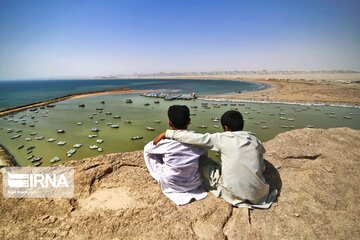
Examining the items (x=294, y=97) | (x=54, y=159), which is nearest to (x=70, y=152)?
(x=54, y=159)

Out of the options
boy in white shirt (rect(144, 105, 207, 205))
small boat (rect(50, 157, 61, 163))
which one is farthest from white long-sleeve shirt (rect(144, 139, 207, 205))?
small boat (rect(50, 157, 61, 163))

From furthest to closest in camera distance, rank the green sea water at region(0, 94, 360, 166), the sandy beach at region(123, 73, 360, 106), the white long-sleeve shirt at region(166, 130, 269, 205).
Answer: the sandy beach at region(123, 73, 360, 106)
the green sea water at region(0, 94, 360, 166)
the white long-sleeve shirt at region(166, 130, 269, 205)

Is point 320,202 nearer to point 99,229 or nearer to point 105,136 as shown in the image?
point 99,229

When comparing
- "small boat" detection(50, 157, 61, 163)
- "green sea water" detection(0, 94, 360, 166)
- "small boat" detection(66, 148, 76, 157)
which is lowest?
"small boat" detection(50, 157, 61, 163)

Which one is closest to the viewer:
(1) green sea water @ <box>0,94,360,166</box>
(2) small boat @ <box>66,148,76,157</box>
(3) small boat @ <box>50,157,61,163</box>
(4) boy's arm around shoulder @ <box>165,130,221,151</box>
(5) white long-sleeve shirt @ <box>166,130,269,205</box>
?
(5) white long-sleeve shirt @ <box>166,130,269,205</box>

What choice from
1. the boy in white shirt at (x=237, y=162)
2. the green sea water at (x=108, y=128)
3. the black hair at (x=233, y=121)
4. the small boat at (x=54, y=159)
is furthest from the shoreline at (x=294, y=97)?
the black hair at (x=233, y=121)

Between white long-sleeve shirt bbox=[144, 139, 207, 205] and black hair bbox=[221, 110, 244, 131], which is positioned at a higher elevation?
black hair bbox=[221, 110, 244, 131]

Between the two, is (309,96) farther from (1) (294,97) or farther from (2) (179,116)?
(2) (179,116)

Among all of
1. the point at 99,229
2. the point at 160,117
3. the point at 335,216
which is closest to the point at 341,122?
the point at 160,117

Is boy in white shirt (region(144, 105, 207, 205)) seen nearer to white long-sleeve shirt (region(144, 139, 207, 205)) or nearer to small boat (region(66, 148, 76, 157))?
white long-sleeve shirt (region(144, 139, 207, 205))
